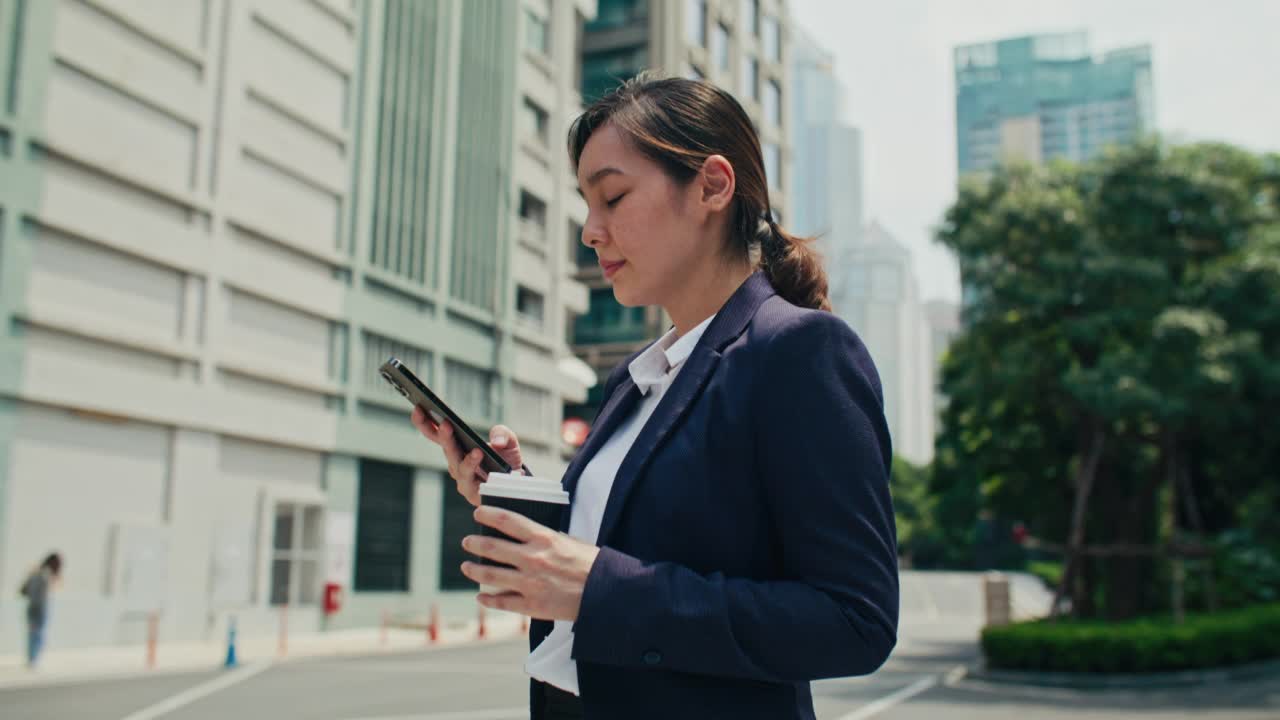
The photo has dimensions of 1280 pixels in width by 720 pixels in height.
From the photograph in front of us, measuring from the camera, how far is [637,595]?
138 centimetres

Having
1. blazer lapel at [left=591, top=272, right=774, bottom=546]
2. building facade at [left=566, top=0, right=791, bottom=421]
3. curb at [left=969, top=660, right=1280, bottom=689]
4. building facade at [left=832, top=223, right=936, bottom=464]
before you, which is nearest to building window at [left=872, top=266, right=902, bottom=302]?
building facade at [left=832, top=223, right=936, bottom=464]

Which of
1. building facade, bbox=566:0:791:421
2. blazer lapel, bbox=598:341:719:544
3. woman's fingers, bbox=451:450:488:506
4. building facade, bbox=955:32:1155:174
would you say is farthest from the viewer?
building facade, bbox=955:32:1155:174

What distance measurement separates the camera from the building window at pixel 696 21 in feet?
147

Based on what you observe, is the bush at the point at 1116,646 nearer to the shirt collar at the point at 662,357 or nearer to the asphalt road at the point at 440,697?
the asphalt road at the point at 440,697

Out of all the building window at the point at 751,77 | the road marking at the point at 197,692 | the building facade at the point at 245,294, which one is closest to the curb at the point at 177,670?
the road marking at the point at 197,692

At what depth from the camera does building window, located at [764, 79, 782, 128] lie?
52.3 meters

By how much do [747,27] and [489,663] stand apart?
133 feet

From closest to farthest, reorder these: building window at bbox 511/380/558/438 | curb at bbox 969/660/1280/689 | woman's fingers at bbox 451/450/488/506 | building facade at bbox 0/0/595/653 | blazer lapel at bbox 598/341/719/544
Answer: blazer lapel at bbox 598/341/719/544, woman's fingers at bbox 451/450/488/506, curb at bbox 969/660/1280/689, building facade at bbox 0/0/595/653, building window at bbox 511/380/558/438

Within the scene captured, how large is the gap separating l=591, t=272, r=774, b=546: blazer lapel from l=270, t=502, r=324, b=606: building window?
884 inches

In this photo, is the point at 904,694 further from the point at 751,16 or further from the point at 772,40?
the point at 772,40

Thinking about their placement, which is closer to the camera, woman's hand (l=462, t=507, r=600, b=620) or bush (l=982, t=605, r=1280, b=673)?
woman's hand (l=462, t=507, r=600, b=620)

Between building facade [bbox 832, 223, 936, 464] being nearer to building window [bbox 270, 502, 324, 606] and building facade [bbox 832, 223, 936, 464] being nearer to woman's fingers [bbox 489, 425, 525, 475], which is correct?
building window [bbox 270, 502, 324, 606]

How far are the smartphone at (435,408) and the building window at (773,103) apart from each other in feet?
169

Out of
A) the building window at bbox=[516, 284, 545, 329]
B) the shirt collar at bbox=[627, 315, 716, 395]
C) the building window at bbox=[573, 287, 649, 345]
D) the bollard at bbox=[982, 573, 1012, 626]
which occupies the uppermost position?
the building window at bbox=[573, 287, 649, 345]
